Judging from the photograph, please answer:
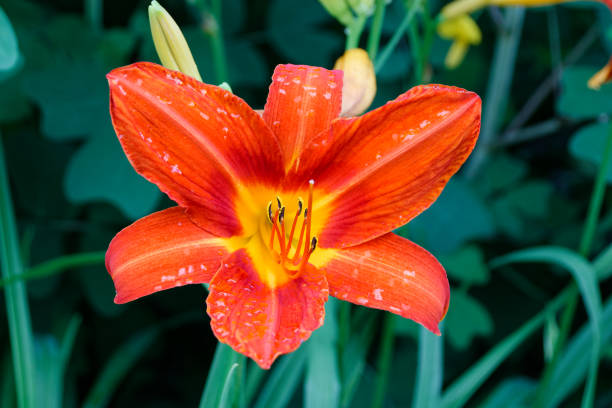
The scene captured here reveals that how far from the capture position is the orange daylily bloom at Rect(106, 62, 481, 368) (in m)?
0.63

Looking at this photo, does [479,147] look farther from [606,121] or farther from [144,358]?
[144,358]

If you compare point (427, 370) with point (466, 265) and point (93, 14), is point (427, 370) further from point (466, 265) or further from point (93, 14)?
point (93, 14)

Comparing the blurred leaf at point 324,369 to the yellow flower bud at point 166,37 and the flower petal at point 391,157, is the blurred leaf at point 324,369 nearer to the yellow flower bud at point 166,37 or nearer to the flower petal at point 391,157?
the flower petal at point 391,157

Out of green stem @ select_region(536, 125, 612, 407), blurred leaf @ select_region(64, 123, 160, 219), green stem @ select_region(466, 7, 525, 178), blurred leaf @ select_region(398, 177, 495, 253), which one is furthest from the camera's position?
green stem @ select_region(466, 7, 525, 178)

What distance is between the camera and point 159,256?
0.66 m

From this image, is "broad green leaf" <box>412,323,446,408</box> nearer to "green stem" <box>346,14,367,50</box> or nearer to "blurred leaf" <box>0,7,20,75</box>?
"green stem" <box>346,14,367,50</box>

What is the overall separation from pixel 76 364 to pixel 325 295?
1.22 metres

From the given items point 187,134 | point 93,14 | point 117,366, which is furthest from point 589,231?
point 93,14

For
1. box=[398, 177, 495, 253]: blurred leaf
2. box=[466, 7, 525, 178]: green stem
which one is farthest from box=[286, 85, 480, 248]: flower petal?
box=[466, 7, 525, 178]: green stem

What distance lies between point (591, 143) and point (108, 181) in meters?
1.12

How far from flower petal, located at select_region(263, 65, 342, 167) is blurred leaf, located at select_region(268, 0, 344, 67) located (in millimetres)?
790

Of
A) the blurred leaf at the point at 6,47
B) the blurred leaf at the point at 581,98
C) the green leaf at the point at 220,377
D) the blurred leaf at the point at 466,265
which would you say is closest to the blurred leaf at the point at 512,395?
the blurred leaf at the point at 466,265

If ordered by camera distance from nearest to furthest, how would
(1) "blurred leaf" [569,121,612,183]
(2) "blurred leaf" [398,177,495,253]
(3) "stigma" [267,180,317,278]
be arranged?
(3) "stigma" [267,180,317,278] → (1) "blurred leaf" [569,121,612,183] → (2) "blurred leaf" [398,177,495,253]

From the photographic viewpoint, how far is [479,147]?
181 cm
